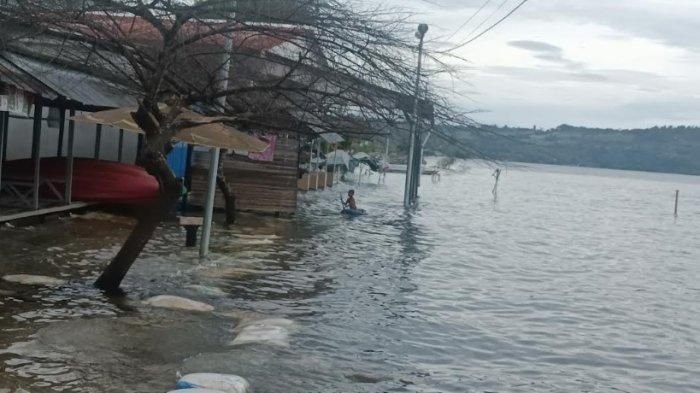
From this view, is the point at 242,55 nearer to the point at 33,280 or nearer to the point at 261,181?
the point at 33,280

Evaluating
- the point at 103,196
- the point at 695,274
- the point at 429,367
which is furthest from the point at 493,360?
the point at 695,274

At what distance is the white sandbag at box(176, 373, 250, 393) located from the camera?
7004mm

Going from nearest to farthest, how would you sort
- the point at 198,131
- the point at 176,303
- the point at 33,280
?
1. the point at 176,303
2. the point at 33,280
3. the point at 198,131

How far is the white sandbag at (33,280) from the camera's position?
11266mm

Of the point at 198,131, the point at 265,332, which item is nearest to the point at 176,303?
the point at 265,332

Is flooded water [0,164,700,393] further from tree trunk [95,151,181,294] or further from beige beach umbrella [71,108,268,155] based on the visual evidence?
beige beach umbrella [71,108,268,155]

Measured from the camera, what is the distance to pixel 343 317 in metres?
11.8

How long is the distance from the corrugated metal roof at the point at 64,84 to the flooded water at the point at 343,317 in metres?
Result: 2.49

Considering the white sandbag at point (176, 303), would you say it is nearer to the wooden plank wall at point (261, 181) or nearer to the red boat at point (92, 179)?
the red boat at point (92, 179)

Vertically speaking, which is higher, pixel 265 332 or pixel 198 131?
pixel 198 131

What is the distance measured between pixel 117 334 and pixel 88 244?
6.52 meters

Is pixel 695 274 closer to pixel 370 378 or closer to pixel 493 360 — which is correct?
pixel 493 360

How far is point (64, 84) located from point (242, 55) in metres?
5.55

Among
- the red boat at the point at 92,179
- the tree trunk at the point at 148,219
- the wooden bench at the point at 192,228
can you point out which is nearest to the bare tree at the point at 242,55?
the tree trunk at the point at 148,219
